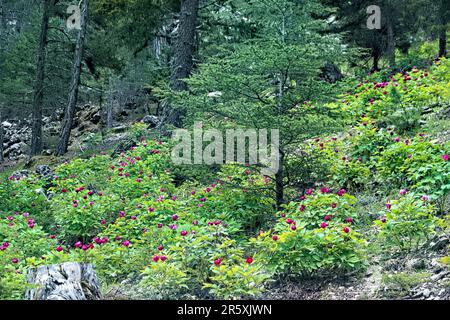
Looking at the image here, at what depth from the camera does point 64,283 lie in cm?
372

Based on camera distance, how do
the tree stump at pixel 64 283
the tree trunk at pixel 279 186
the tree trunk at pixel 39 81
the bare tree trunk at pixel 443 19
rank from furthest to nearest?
the tree trunk at pixel 39 81 → the bare tree trunk at pixel 443 19 → the tree trunk at pixel 279 186 → the tree stump at pixel 64 283

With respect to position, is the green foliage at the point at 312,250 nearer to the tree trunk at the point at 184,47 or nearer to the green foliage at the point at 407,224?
the green foliage at the point at 407,224

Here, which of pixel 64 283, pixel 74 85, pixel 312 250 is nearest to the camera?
pixel 64 283

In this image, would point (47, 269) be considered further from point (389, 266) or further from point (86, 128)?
point (86, 128)

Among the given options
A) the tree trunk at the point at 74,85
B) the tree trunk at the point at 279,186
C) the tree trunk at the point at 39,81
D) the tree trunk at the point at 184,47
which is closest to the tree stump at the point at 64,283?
the tree trunk at the point at 279,186

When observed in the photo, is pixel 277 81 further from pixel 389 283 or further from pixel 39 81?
pixel 39 81

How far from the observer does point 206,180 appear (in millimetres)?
6793

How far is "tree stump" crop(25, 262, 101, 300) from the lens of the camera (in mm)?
3623

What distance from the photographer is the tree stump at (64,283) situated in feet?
11.9

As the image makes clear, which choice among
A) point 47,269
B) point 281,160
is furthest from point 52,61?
point 47,269

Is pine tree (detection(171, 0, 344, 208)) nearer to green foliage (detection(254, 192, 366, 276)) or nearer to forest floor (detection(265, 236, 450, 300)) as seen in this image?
green foliage (detection(254, 192, 366, 276))

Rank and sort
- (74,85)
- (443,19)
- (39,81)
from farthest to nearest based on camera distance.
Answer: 1. (39,81)
2. (74,85)
3. (443,19)

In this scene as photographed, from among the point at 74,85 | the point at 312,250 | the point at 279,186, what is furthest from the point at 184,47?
the point at 312,250
